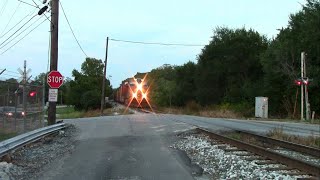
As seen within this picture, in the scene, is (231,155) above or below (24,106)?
below

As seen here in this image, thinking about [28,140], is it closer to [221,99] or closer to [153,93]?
[221,99]

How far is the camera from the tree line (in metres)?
52.8

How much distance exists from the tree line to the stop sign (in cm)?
3327

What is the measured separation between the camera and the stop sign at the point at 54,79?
24734mm

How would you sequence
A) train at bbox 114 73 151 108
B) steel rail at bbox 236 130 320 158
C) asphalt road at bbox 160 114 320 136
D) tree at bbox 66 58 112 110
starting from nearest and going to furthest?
steel rail at bbox 236 130 320 158 → asphalt road at bbox 160 114 320 136 → train at bbox 114 73 151 108 → tree at bbox 66 58 112 110

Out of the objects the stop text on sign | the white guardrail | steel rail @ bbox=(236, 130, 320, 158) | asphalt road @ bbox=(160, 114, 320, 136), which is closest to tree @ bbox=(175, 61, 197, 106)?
asphalt road @ bbox=(160, 114, 320, 136)

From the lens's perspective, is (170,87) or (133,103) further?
(170,87)

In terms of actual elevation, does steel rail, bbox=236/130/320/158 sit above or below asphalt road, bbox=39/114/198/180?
above

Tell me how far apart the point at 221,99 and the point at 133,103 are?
14.0m

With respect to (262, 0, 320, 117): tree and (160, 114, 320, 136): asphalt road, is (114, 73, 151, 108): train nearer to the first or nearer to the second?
(262, 0, 320, 117): tree

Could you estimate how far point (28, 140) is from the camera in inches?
655

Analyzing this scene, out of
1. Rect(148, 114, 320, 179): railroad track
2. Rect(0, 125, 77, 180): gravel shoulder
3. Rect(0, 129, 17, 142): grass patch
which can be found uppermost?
Rect(0, 129, 17, 142): grass patch

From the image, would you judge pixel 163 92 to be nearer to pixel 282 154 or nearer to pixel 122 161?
pixel 122 161

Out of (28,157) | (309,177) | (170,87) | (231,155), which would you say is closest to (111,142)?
(28,157)
